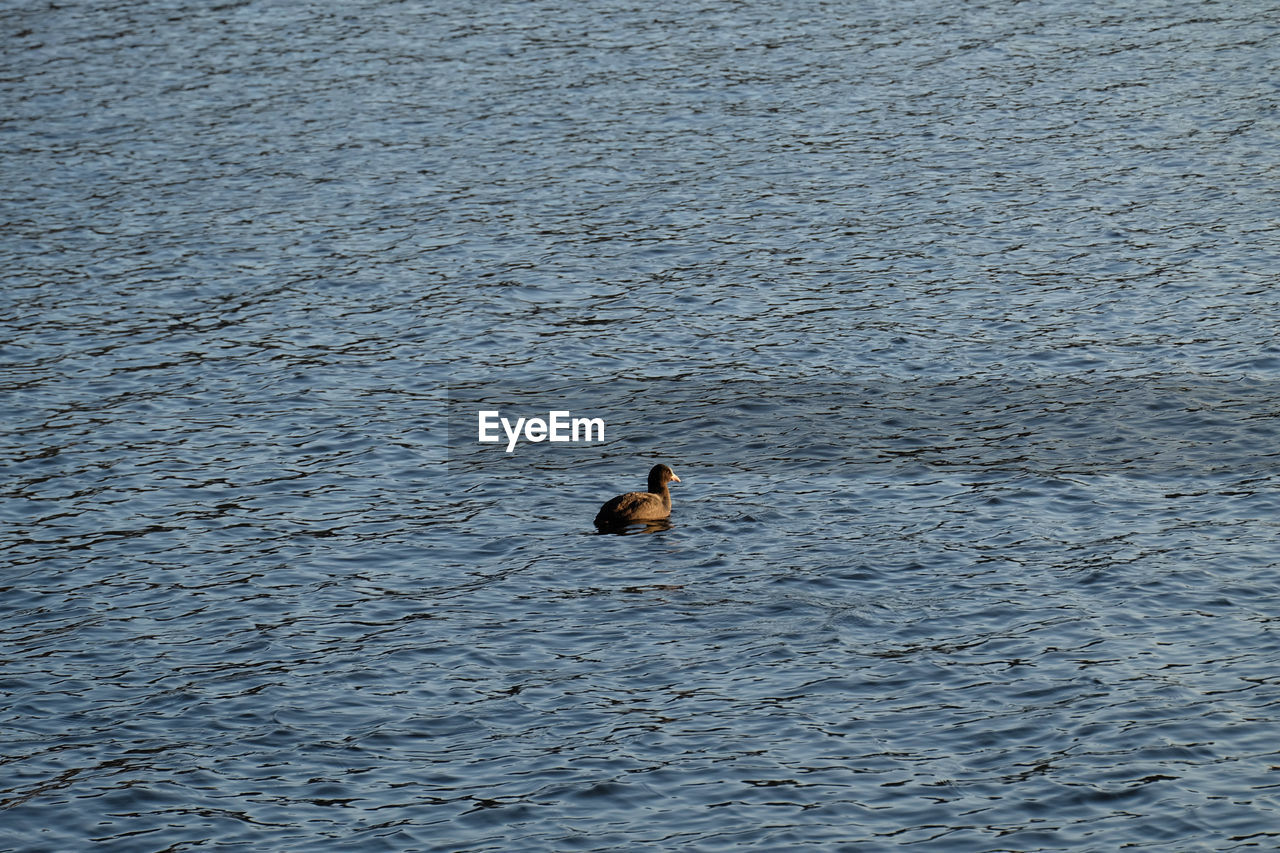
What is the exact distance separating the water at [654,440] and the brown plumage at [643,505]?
0.39 meters

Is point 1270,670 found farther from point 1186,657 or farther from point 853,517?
point 853,517

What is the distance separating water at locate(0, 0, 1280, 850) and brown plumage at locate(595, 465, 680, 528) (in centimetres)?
39

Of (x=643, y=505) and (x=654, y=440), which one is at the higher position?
(x=654, y=440)

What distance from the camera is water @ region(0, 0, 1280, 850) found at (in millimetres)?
19297

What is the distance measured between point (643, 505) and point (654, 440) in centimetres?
417

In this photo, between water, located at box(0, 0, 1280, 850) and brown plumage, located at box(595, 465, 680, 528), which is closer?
water, located at box(0, 0, 1280, 850)

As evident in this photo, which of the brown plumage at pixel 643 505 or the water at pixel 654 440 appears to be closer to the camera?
the water at pixel 654 440

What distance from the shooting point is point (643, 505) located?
85.1 ft

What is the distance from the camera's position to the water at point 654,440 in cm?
1930

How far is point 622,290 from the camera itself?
3709cm

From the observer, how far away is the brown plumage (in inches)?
1016

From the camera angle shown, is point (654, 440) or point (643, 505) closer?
point (643, 505)

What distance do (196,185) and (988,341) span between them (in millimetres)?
22613

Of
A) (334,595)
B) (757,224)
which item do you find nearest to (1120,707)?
(334,595)
